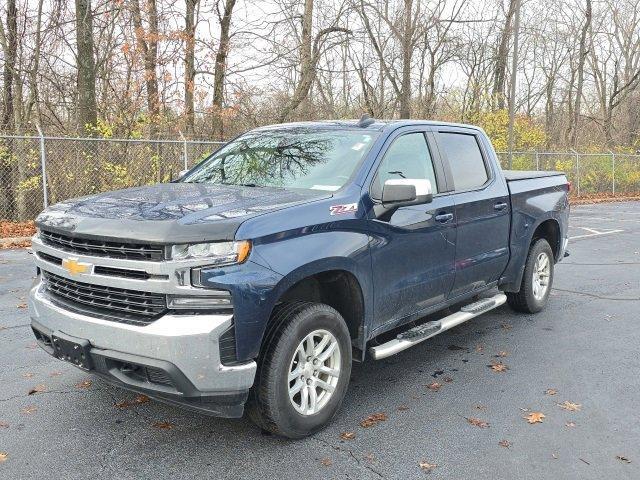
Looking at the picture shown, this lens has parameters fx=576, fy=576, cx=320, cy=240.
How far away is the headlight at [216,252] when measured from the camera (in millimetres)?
2939

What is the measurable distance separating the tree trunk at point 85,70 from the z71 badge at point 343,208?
41.4 ft

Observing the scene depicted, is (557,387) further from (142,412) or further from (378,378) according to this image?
(142,412)

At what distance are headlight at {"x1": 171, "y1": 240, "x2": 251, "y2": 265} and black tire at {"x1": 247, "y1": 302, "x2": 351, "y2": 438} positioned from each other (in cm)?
52

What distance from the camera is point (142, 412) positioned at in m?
3.79

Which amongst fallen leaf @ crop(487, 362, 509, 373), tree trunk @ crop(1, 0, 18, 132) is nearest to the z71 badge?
fallen leaf @ crop(487, 362, 509, 373)

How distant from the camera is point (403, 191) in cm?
379

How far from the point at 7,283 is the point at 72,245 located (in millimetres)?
4969

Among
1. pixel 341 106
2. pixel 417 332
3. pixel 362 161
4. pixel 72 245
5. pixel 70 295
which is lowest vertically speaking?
pixel 417 332

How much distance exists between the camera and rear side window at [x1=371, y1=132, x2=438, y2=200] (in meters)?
4.09

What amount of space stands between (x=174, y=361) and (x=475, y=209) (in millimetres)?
2983

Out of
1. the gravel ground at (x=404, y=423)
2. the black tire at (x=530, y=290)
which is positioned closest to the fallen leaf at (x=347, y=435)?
the gravel ground at (x=404, y=423)

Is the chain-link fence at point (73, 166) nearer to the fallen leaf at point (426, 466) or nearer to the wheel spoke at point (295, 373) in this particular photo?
the wheel spoke at point (295, 373)

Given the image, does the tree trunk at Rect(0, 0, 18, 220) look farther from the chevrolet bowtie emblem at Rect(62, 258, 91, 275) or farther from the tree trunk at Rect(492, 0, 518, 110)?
the tree trunk at Rect(492, 0, 518, 110)

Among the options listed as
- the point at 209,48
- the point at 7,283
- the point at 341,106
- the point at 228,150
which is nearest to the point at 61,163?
the point at 7,283
